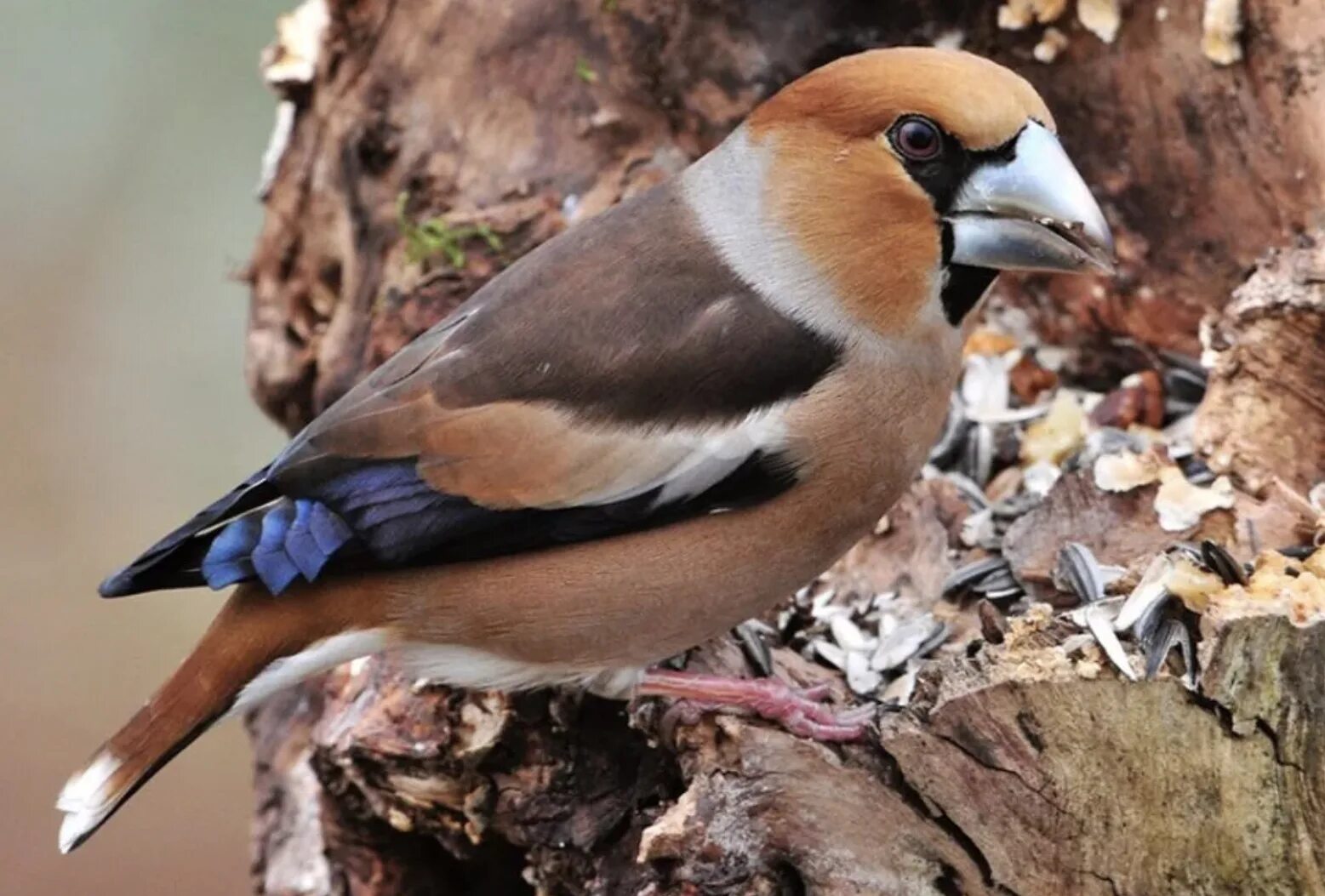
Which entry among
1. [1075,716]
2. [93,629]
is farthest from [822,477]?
[93,629]

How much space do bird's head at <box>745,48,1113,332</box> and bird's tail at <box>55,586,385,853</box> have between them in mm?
935

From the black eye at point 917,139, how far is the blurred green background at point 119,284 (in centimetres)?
399

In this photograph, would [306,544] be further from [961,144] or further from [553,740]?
[961,144]

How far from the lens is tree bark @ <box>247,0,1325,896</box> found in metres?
2.03

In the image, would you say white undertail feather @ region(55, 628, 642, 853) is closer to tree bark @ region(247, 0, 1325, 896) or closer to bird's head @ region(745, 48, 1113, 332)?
tree bark @ region(247, 0, 1325, 896)

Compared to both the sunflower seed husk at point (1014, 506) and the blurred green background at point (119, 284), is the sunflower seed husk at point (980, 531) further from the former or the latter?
the blurred green background at point (119, 284)

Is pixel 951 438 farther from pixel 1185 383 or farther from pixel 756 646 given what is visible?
pixel 756 646

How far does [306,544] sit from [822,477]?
0.77 meters

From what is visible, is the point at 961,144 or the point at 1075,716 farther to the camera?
the point at 961,144

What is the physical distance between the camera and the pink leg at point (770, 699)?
2.24 metres

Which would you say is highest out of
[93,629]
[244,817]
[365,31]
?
[365,31]

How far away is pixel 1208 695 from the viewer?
1.95 m

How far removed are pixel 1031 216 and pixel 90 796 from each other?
1647 mm

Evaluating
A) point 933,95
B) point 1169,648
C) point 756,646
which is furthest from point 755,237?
point 1169,648
